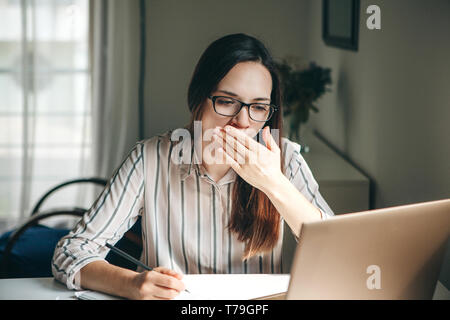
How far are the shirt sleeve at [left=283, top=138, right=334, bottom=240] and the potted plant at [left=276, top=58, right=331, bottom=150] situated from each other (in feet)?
3.24

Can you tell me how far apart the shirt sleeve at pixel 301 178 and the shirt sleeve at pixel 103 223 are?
333mm

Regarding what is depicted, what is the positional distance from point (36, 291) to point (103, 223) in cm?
20

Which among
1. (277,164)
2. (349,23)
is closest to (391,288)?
(277,164)

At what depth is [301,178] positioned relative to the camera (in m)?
1.20

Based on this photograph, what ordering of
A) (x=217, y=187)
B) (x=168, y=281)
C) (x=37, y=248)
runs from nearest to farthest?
(x=168, y=281) → (x=217, y=187) → (x=37, y=248)

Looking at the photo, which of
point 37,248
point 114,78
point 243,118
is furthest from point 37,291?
point 114,78

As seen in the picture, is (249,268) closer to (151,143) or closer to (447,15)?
(151,143)

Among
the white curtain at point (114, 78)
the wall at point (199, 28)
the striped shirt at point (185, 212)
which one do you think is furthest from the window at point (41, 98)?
the striped shirt at point (185, 212)

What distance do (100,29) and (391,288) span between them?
2448 mm

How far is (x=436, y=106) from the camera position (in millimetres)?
1246

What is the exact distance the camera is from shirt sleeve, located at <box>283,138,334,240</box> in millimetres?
1181

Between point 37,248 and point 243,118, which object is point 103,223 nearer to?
point 243,118

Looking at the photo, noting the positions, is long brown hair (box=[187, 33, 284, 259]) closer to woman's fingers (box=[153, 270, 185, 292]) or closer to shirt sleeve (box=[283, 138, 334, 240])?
shirt sleeve (box=[283, 138, 334, 240])

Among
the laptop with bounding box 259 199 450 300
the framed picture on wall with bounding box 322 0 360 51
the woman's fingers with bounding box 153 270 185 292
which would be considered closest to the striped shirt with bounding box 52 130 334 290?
Result: the woman's fingers with bounding box 153 270 185 292
